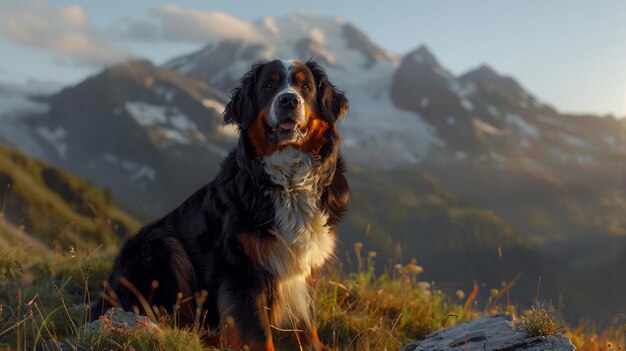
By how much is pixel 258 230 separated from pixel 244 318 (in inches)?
30.3

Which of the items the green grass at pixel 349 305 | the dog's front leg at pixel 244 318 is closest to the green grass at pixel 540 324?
the green grass at pixel 349 305

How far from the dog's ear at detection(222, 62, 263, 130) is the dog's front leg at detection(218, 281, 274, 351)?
5.12 ft

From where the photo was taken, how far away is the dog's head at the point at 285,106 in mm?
5012

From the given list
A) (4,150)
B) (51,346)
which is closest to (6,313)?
(51,346)

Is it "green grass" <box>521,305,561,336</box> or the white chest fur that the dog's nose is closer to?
the white chest fur

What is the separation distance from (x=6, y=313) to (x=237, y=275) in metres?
2.18

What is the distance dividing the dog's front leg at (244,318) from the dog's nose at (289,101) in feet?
5.36

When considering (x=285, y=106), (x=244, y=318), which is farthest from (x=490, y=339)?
(x=285, y=106)

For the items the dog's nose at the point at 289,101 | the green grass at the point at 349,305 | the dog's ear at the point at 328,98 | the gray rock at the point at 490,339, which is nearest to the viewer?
the gray rock at the point at 490,339

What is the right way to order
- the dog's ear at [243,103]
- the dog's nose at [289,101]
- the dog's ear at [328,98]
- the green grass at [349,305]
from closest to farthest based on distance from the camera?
1. the green grass at [349,305]
2. the dog's nose at [289,101]
3. the dog's ear at [243,103]
4. the dog's ear at [328,98]

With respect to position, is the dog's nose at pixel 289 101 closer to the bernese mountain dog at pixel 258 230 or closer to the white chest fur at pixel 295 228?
the bernese mountain dog at pixel 258 230

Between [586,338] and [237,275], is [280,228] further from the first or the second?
[586,338]

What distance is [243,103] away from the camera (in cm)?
548

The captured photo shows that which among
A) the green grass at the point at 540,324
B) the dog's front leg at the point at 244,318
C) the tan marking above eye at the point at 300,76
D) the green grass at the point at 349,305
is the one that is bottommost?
the green grass at the point at 349,305
